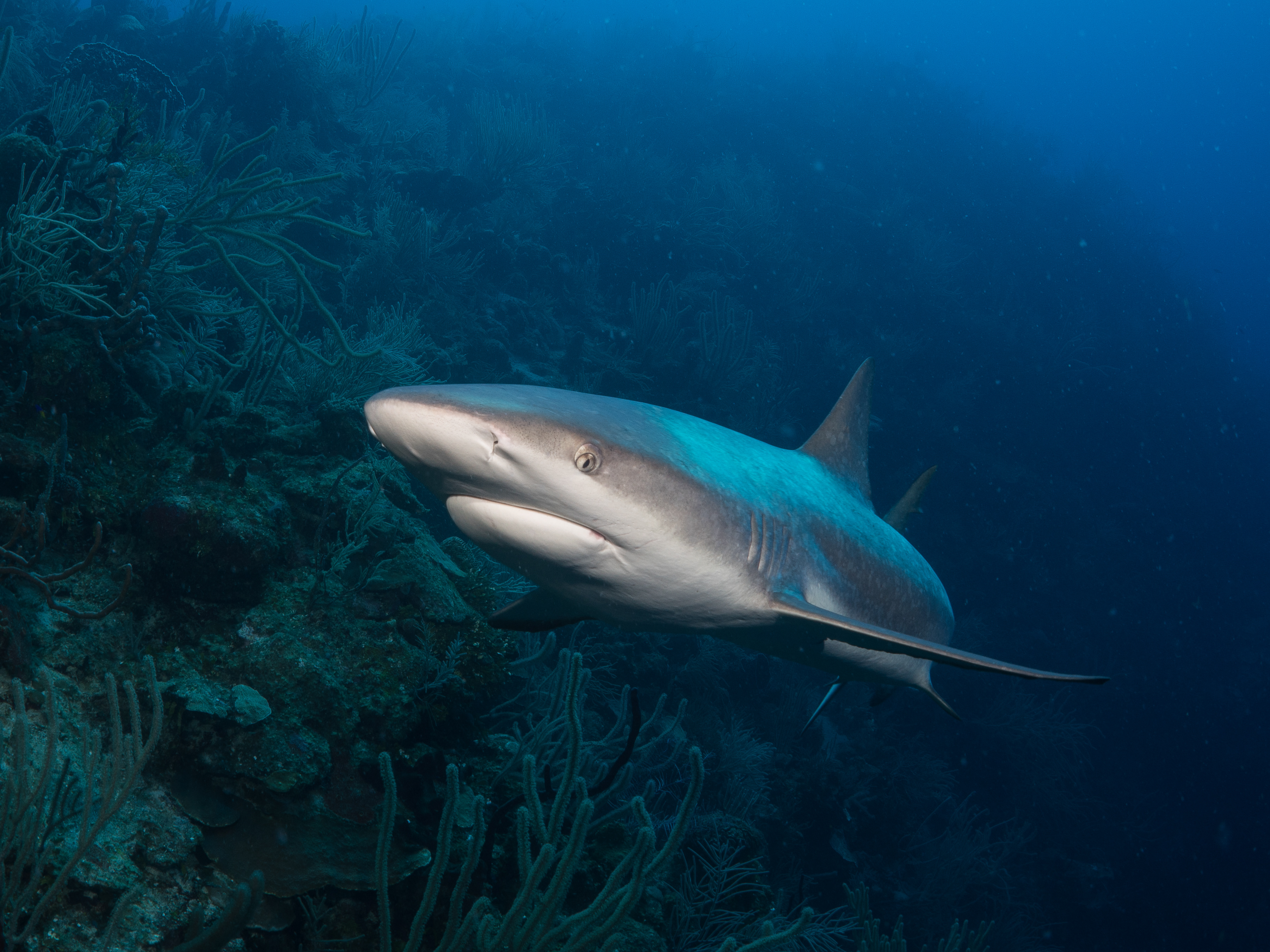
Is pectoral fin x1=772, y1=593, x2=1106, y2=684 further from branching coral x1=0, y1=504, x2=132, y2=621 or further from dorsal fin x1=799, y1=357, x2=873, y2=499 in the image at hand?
branching coral x1=0, y1=504, x2=132, y2=621

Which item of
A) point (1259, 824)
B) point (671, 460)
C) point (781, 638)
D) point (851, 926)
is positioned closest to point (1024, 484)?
point (1259, 824)

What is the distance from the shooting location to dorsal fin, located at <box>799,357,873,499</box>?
→ 12.1ft

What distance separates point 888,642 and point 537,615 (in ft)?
5.13

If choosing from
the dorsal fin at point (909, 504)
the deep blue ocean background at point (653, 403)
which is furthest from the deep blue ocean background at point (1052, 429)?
the dorsal fin at point (909, 504)

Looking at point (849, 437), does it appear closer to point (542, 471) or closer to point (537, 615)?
point (537, 615)

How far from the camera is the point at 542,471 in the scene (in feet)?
5.81

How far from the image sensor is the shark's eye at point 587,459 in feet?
6.01

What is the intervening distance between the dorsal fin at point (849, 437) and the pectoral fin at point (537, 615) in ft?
5.55

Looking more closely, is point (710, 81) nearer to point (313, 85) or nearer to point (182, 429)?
point (313, 85)

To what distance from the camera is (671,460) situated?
6.86 ft

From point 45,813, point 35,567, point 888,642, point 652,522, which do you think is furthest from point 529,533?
point 35,567

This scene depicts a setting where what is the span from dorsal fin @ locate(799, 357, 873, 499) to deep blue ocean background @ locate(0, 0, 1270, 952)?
224 centimetres

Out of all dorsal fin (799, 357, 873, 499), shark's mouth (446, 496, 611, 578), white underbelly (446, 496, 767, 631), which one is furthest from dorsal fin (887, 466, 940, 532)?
shark's mouth (446, 496, 611, 578)

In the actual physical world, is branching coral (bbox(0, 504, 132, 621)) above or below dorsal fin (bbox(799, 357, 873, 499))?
below
